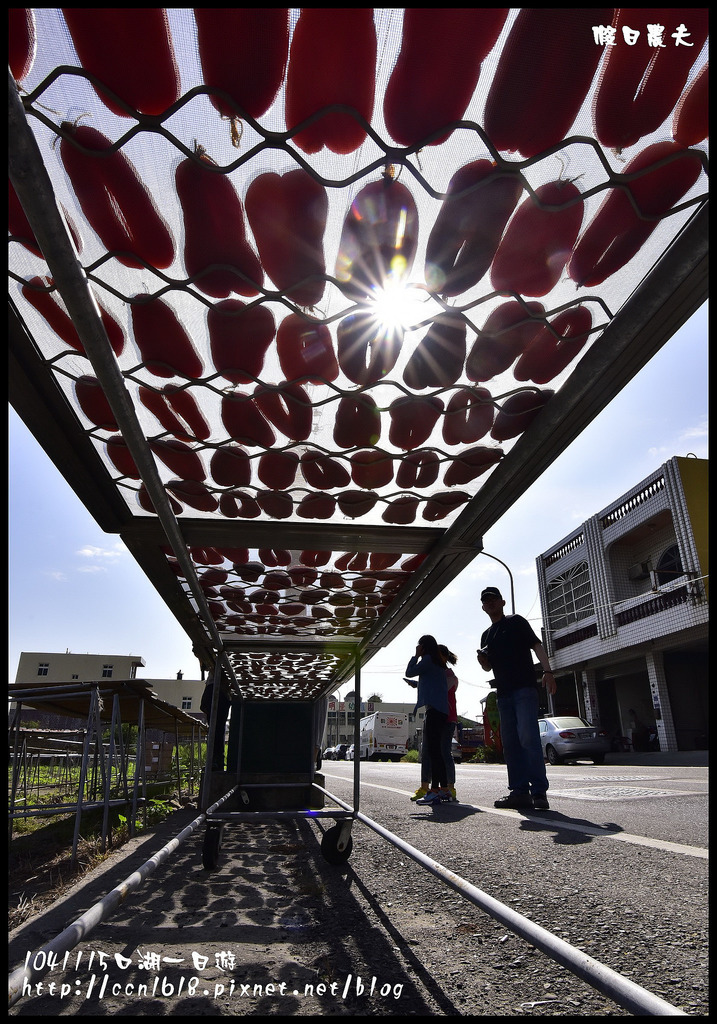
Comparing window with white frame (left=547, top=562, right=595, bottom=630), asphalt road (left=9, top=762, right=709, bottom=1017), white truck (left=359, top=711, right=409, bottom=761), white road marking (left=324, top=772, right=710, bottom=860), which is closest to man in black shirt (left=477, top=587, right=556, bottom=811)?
white road marking (left=324, top=772, right=710, bottom=860)

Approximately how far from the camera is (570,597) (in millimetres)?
31812

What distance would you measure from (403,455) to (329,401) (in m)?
0.57

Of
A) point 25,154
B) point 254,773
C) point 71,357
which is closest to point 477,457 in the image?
point 71,357

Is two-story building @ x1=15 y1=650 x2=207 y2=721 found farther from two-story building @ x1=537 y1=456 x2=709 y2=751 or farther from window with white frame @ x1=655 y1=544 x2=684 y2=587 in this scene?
window with white frame @ x1=655 y1=544 x2=684 y2=587

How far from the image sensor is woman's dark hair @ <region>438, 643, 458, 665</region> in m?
7.05

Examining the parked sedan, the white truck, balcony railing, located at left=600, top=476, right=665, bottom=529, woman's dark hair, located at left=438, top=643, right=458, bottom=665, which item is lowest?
the white truck

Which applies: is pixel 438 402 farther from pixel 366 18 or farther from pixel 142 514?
pixel 142 514

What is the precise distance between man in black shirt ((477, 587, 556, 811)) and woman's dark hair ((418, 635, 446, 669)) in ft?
3.56

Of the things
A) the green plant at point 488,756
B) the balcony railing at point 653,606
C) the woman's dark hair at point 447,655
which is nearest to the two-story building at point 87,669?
the green plant at point 488,756

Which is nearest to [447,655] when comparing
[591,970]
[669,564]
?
[591,970]

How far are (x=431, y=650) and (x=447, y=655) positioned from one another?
0.64 m

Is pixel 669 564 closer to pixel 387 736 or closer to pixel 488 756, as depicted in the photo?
pixel 488 756

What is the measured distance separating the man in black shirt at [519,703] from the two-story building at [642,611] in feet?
58.7

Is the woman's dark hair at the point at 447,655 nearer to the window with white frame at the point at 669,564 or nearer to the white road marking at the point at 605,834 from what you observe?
the white road marking at the point at 605,834
